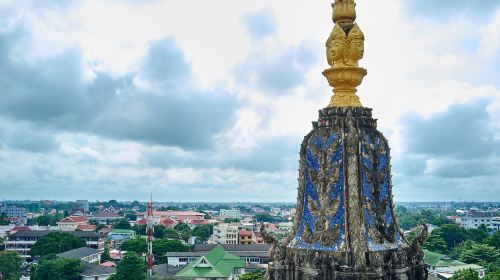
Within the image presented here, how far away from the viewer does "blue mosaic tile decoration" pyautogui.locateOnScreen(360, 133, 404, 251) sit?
21.2 ft

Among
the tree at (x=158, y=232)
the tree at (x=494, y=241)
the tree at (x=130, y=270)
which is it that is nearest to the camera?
the tree at (x=130, y=270)

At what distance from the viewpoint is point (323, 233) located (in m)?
6.52

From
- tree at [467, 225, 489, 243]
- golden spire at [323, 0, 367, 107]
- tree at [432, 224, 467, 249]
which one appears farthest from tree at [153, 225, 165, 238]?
golden spire at [323, 0, 367, 107]

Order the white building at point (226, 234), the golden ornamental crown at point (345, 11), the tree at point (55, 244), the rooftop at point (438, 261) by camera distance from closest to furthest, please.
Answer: the golden ornamental crown at point (345, 11) < the rooftop at point (438, 261) < the tree at point (55, 244) < the white building at point (226, 234)

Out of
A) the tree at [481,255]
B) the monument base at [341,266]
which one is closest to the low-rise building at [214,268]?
the tree at [481,255]

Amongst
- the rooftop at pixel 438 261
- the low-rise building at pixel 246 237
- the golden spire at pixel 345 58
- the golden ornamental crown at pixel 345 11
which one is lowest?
the low-rise building at pixel 246 237

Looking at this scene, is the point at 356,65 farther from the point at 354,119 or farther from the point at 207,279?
the point at 207,279

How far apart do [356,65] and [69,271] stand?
52387mm

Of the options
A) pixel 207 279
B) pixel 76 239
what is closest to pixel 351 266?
pixel 207 279

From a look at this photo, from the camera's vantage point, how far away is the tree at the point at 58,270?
5066 cm

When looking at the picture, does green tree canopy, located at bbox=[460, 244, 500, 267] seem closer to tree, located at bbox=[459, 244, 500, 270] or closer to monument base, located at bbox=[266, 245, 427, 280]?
tree, located at bbox=[459, 244, 500, 270]

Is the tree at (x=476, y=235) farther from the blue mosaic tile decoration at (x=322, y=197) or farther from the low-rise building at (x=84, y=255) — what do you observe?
the blue mosaic tile decoration at (x=322, y=197)

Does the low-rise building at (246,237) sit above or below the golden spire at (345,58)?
below

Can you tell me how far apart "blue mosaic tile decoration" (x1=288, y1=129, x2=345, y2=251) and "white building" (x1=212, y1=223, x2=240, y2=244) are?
294 ft
